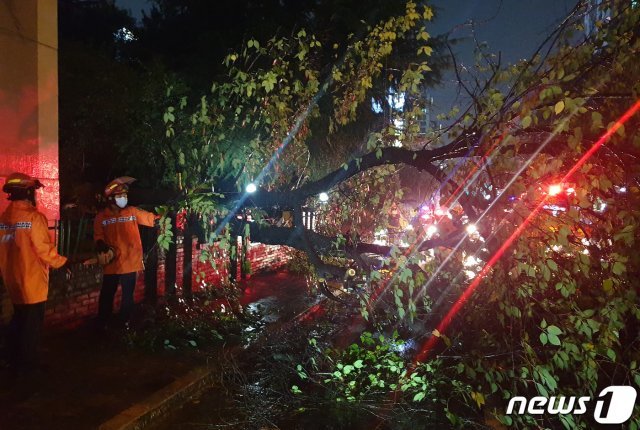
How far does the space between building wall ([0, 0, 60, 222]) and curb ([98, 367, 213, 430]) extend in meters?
3.18

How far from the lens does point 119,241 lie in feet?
18.6

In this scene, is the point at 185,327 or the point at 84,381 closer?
the point at 84,381

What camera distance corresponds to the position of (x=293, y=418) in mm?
4273

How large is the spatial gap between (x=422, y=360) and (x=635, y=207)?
9.54 feet

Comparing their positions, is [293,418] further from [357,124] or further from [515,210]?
[357,124]

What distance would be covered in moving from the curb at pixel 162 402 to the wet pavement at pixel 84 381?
89 mm

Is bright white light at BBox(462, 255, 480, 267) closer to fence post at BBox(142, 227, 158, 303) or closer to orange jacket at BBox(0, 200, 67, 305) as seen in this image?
orange jacket at BBox(0, 200, 67, 305)

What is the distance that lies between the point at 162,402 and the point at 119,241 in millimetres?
2221

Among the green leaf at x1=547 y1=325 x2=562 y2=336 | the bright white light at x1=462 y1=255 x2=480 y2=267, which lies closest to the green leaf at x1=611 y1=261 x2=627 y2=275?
the green leaf at x1=547 y1=325 x2=562 y2=336

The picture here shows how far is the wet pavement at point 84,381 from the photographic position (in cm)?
386

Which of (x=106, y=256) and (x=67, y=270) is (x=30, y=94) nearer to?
(x=67, y=270)

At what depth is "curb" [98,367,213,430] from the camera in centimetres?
382

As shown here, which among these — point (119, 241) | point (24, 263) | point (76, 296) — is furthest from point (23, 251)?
point (76, 296)

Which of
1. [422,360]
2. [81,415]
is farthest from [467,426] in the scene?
[81,415]
